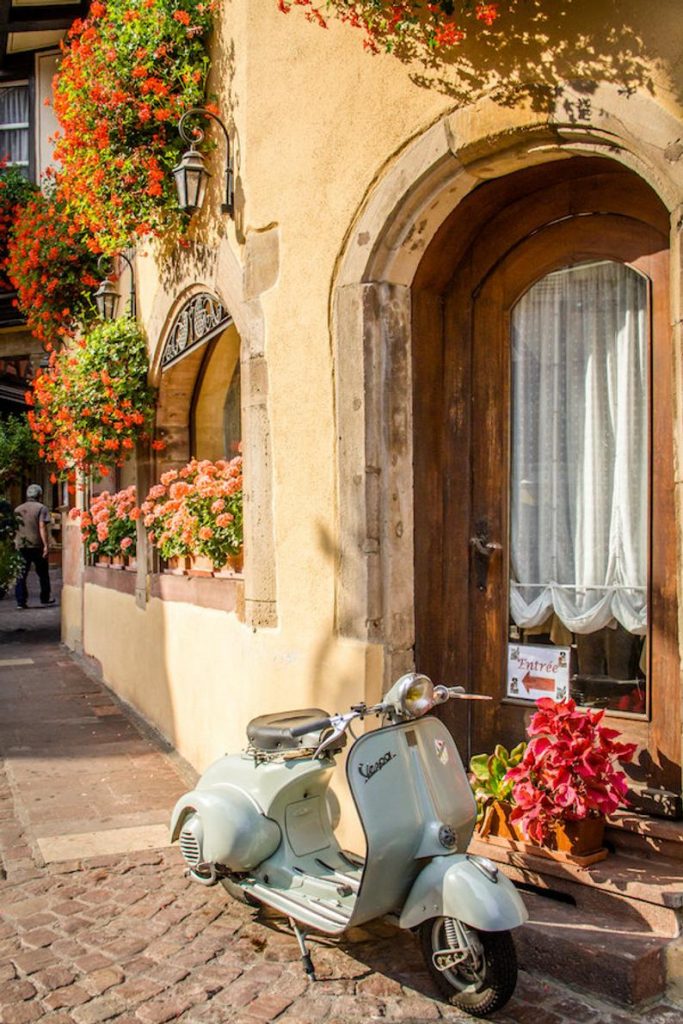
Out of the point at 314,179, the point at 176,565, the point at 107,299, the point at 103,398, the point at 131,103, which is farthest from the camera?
the point at 107,299

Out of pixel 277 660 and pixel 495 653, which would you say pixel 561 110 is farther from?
pixel 277 660

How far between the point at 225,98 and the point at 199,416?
2728 mm

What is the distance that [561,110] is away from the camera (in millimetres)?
3934

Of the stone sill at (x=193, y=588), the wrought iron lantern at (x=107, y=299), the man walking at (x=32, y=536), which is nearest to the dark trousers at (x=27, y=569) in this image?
the man walking at (x=32, y=536)

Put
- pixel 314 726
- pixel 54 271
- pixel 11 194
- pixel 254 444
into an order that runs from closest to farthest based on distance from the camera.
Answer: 1. pixel 314 726
2. pixel 254 444
3. pixel 54 271
4. pixel 11 194

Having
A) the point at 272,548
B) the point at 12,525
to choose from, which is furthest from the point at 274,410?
the point at 12,525

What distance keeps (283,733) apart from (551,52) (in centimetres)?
272

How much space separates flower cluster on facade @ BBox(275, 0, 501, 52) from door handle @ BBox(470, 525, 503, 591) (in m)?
2.04

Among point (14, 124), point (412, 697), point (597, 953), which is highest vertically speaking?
point (14, 124)

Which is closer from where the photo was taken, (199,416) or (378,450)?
(378,450)

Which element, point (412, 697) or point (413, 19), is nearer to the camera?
point (412, 697)

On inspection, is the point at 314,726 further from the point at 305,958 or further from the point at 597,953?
the point at 597,953

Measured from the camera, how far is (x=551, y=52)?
157 inches

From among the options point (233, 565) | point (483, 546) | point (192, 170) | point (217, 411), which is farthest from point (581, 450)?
point (217, 411)
